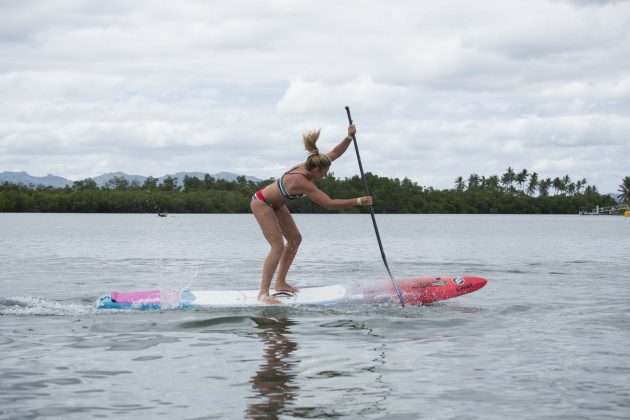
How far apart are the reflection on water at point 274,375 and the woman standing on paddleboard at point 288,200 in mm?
1325

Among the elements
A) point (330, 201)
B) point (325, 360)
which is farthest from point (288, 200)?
point (325, 360)

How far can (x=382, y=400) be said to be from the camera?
725 centimetres

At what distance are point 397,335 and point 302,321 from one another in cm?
175

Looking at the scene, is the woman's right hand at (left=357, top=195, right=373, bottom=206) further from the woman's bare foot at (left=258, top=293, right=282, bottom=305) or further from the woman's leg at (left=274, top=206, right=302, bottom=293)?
the woman's bare foot at (left=258, top=293, right=282, bottom=305)

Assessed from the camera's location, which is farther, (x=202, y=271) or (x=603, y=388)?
(x=202, y=271)

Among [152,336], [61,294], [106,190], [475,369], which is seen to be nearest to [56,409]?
[152,336]

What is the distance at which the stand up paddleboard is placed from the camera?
1284 centimetres

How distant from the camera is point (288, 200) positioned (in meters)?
12.2

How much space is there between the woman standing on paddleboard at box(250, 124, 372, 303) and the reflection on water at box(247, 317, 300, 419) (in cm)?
133

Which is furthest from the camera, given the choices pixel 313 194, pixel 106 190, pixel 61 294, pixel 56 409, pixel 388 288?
pixel 106 190

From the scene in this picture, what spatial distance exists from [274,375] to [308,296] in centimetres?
492

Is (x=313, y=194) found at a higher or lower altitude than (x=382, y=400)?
higher

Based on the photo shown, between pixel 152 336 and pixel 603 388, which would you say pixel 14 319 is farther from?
pixel 603 388

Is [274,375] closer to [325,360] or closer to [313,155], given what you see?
[325,360]
